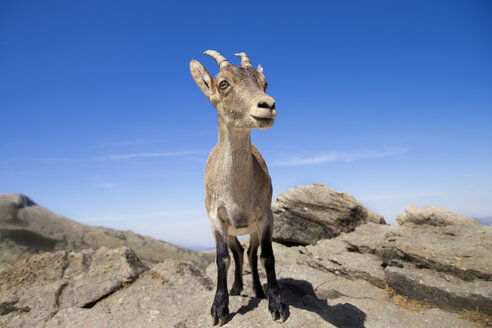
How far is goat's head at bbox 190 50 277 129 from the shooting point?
4.38 meters

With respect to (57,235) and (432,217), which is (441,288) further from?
(57,235)

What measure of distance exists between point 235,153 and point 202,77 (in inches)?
63.7

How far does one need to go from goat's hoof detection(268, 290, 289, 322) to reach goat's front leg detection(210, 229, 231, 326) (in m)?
0.84

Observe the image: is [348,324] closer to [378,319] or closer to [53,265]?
[378,319]

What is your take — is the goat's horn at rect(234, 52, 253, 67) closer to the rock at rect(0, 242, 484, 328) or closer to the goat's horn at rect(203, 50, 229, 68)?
the goat's horn at rect(203, 50, 229, 68)

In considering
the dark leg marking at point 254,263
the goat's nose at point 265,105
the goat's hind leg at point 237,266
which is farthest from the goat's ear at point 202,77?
the goat's hind leg at point 237,266

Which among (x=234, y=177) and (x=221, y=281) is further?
(x=221, y=281)

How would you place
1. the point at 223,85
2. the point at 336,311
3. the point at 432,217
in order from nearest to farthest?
the point at 223,85 → the point at 336,311 → the point at 432,217

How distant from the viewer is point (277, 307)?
534 centimetres

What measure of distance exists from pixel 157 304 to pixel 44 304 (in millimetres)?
2886

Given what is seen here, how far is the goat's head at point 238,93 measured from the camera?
4.38 metres

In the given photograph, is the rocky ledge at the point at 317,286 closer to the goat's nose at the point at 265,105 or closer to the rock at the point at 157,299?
the rock at the point at 157,299

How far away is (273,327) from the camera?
500cm

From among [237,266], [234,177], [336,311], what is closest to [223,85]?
[234,177]
